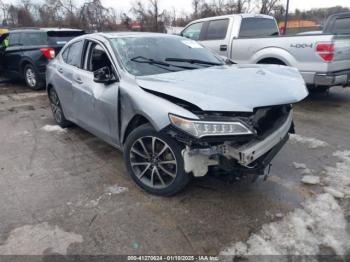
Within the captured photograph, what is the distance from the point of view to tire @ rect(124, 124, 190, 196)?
2811mm

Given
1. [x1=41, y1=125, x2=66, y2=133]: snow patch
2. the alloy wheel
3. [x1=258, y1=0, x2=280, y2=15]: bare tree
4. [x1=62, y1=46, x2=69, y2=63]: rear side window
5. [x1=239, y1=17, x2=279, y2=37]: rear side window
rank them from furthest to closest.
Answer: [x1=258, y1=0, x2=280, y2=15]: bare tree
[x1=239, y1=17, x2=279, y2=37]: rear side window
[x1=41, y1=125, x2=66, y2=133]: snow patch
[x1=62, y1=46, x2=69, y2=63]: rear side window
the alloy wheel

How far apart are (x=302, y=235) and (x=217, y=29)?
236 inches

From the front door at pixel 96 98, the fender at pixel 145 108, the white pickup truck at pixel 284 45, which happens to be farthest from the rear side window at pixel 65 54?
the white pickup truck at pixel 284 45

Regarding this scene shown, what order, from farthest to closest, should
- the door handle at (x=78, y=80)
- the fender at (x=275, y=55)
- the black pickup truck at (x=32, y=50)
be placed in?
the black pickup truck at (x=32, y=50) → the fender at (x=275, y=55) → the door handle at (x=78, y=80)

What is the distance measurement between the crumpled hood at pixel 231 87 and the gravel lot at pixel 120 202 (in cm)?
79

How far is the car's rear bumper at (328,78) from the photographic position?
18.2ft

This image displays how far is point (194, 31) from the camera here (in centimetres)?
803

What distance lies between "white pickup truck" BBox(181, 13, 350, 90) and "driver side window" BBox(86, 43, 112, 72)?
394cm

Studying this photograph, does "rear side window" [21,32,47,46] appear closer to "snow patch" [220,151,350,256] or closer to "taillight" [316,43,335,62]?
"taillight" [316,43,335,62]

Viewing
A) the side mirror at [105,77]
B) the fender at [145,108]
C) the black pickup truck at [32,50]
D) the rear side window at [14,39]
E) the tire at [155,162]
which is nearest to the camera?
the fender at [145,108]

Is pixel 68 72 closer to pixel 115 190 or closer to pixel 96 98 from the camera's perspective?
pixel 96 98

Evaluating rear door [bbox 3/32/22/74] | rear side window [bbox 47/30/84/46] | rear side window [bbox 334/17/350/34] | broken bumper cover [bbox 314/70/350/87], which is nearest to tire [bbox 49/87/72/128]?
rear side window [bbox 47/30/84/46]

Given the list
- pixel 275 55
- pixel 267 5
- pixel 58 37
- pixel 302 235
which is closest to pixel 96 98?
pixel 302 235

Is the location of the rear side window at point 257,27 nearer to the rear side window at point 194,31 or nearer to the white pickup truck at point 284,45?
the white pickup truck at point 284,45
